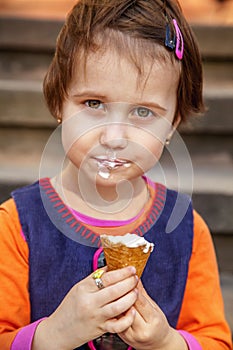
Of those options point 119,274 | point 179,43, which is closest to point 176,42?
point 179,43

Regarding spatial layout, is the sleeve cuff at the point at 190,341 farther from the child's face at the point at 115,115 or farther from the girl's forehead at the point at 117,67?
the girl's forehead at the point at 117,67

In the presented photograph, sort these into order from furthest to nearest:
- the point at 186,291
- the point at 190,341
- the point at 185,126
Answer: the point at 185,126, the point at 186,291, the point at 190,341

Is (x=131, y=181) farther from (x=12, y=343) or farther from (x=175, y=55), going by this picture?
(x=12, y=343)

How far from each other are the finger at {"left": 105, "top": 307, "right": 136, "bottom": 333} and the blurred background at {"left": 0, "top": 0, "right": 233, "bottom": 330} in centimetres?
69

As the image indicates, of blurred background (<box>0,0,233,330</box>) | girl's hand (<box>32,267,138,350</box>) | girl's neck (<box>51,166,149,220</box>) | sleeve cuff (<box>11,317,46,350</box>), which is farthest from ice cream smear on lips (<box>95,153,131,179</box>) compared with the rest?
blurred background (<box>0,0,233,330</box>)

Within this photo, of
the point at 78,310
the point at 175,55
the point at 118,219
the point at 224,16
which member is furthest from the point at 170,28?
the point at 224,16

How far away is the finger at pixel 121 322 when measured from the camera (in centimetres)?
108

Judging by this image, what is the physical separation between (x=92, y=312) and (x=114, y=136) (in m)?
0.31

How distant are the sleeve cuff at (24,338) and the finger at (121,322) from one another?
186mm

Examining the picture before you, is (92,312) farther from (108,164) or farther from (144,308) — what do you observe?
(108,164)

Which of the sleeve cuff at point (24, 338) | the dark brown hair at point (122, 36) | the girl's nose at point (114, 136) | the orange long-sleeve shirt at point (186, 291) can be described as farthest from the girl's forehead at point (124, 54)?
the sleeve cuff at point (24, 338)

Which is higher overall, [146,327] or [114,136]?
[114,136]

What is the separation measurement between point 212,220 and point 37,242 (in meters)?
1.03

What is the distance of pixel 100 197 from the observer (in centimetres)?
133
